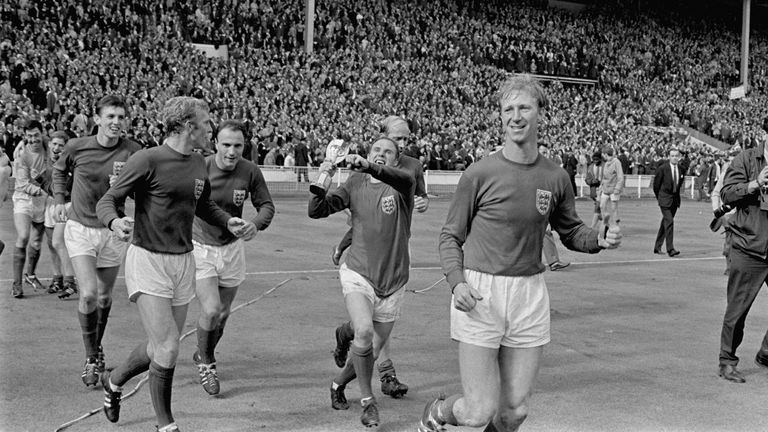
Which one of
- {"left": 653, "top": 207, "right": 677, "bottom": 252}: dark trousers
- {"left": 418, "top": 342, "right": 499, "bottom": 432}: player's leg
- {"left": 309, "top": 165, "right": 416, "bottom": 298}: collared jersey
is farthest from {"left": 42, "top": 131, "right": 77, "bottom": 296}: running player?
{"left": 653, "top": 207, "right": 677, "bottom": 252}: dark trousers

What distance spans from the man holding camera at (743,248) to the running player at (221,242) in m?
3.70

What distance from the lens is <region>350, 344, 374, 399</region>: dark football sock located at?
5586 millimetres

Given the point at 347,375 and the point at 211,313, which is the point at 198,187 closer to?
the point at 211,313

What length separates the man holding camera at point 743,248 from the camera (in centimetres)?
695

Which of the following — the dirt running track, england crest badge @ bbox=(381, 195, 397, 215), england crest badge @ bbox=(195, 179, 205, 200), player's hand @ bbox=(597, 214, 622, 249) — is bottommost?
the dirt running track

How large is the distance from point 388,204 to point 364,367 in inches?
43.1

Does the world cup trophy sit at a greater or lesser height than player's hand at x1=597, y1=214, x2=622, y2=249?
greater

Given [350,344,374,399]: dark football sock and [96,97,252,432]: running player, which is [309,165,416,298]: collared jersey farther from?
[96,97,252,432]: running player

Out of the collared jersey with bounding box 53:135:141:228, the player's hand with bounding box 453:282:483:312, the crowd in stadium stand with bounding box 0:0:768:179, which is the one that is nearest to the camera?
the player's hand with bounding box 453:282:483:312

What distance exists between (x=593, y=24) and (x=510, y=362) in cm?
5207

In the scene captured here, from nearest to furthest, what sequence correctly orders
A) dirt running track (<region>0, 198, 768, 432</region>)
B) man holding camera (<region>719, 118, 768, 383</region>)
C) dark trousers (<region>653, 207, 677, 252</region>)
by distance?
dirt running track (<region>0, 198, 768, 432</region>) < man holding camera (<region>719, 118, 768, 383</region>) < dark trousers (<region>653, 207, 677, 252</region>)

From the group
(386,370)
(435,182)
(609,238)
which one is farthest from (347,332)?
(435,182)

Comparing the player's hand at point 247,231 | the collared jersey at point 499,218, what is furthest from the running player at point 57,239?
the collared jersey at point 499,218

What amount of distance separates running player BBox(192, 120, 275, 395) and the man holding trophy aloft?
0.74m
